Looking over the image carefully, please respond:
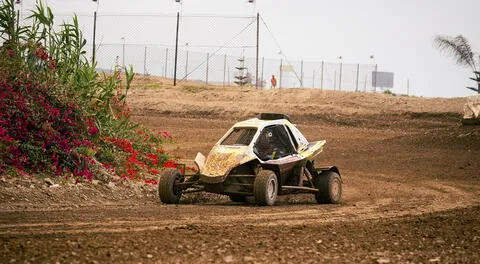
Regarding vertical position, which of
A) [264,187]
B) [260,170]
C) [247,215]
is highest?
[260,170]

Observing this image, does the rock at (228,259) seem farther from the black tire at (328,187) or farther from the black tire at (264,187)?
the black tire at (328,187)

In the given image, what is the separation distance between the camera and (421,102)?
37.0m

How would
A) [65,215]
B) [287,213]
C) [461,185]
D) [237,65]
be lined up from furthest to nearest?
[237,65] < [461,185] < [287,213] < [65,215]

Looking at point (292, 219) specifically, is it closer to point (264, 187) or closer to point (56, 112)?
point (264, 187)

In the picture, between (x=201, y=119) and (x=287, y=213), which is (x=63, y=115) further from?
(x=201, y=119)

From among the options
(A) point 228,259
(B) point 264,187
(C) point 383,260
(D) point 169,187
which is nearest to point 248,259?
(A) point 228,259

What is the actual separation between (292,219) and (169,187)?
2.93m

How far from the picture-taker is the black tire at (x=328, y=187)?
15.6 metres

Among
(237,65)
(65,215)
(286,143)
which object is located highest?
(237,65)

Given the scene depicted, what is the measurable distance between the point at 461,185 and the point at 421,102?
17637 millimetres

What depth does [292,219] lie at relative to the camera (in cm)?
1238

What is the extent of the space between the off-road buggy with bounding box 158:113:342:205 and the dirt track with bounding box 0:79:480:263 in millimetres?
342

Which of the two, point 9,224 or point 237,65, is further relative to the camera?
point 237,65

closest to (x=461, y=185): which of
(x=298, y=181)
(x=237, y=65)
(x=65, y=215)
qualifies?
(x=298, y=181)
